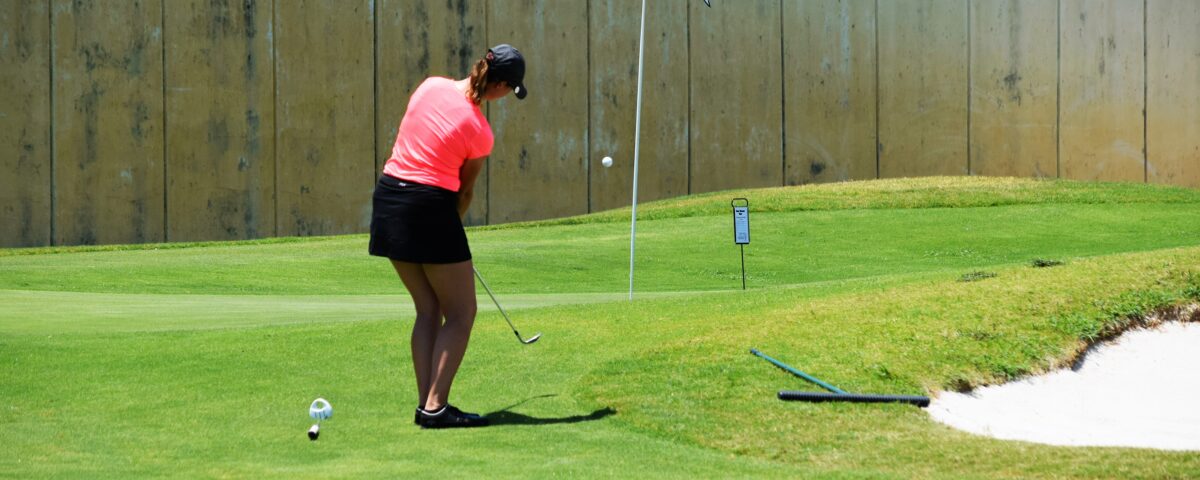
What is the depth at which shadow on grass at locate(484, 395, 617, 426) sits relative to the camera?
5742 millimetres

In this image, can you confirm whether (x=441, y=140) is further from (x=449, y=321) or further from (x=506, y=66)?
(x=449, y=321)

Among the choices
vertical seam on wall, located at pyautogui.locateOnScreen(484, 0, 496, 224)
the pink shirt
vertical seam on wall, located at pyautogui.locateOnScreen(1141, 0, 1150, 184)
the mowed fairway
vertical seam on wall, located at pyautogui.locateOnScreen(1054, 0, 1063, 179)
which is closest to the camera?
the mowed fairway

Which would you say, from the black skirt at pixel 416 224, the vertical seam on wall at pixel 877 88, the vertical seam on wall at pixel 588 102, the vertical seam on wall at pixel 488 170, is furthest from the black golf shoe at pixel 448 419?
the vertical seam on wall at pixel 877 88

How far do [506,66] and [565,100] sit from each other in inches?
679

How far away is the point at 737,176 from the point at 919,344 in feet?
55.0

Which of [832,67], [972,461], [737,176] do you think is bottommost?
[972,461]

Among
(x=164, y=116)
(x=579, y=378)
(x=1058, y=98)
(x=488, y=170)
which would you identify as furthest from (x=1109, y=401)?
(x=1058, y=98)

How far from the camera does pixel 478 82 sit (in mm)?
5695

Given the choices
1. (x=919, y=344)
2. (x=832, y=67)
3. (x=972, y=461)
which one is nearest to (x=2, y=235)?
(x=832, y=67)

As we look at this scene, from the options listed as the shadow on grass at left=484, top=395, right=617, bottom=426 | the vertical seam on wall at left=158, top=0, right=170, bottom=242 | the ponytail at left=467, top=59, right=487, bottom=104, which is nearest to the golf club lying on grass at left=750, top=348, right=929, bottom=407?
the shadow on grass at left=484, top=395, right=617, bottom=426

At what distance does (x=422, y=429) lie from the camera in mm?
5602

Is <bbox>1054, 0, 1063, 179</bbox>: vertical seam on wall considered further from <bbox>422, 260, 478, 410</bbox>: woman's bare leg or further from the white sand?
<bbox>422, 260, 478, 410</bbox>: woman's bare leg

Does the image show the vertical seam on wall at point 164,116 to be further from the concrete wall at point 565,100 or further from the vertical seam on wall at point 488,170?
the vertical seam on wall at point 488,170

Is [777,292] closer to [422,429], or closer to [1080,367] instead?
[1080,367]
